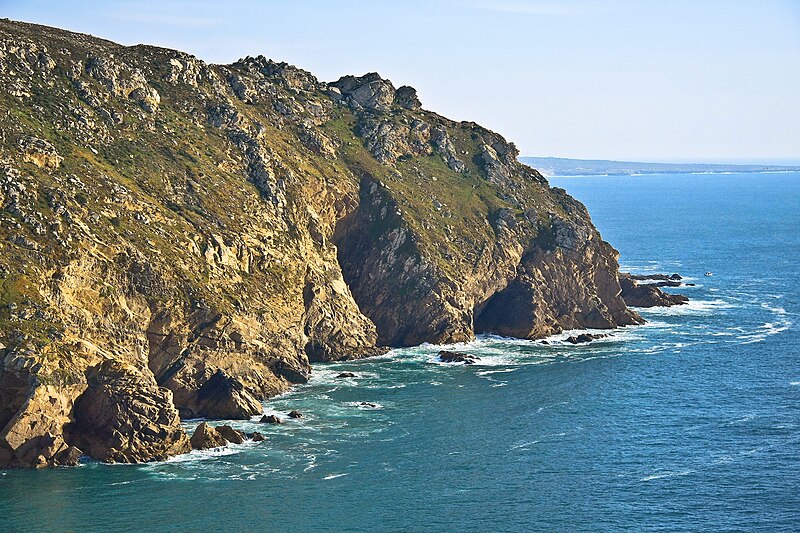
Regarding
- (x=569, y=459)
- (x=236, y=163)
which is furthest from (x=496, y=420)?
(x=236, y=163)

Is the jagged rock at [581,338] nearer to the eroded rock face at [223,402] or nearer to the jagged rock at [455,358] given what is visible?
the jagged rock at [455,358]

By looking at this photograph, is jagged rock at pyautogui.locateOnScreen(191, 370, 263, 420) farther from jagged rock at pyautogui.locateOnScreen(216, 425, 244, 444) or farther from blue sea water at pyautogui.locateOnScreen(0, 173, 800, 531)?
jagged rock at pyautogui.locateOnScreen(216, 425, 244, 444)

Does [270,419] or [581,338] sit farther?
[581,338]

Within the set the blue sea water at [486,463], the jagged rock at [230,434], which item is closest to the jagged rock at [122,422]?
the blue sea water at [486,463]

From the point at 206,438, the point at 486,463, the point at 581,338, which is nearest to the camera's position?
the point at 486,463

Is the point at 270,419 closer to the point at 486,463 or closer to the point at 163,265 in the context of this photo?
the point at 163,265

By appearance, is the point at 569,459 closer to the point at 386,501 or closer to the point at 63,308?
the point at 386,501

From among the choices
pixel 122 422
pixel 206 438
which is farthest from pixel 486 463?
pixel 122 422
